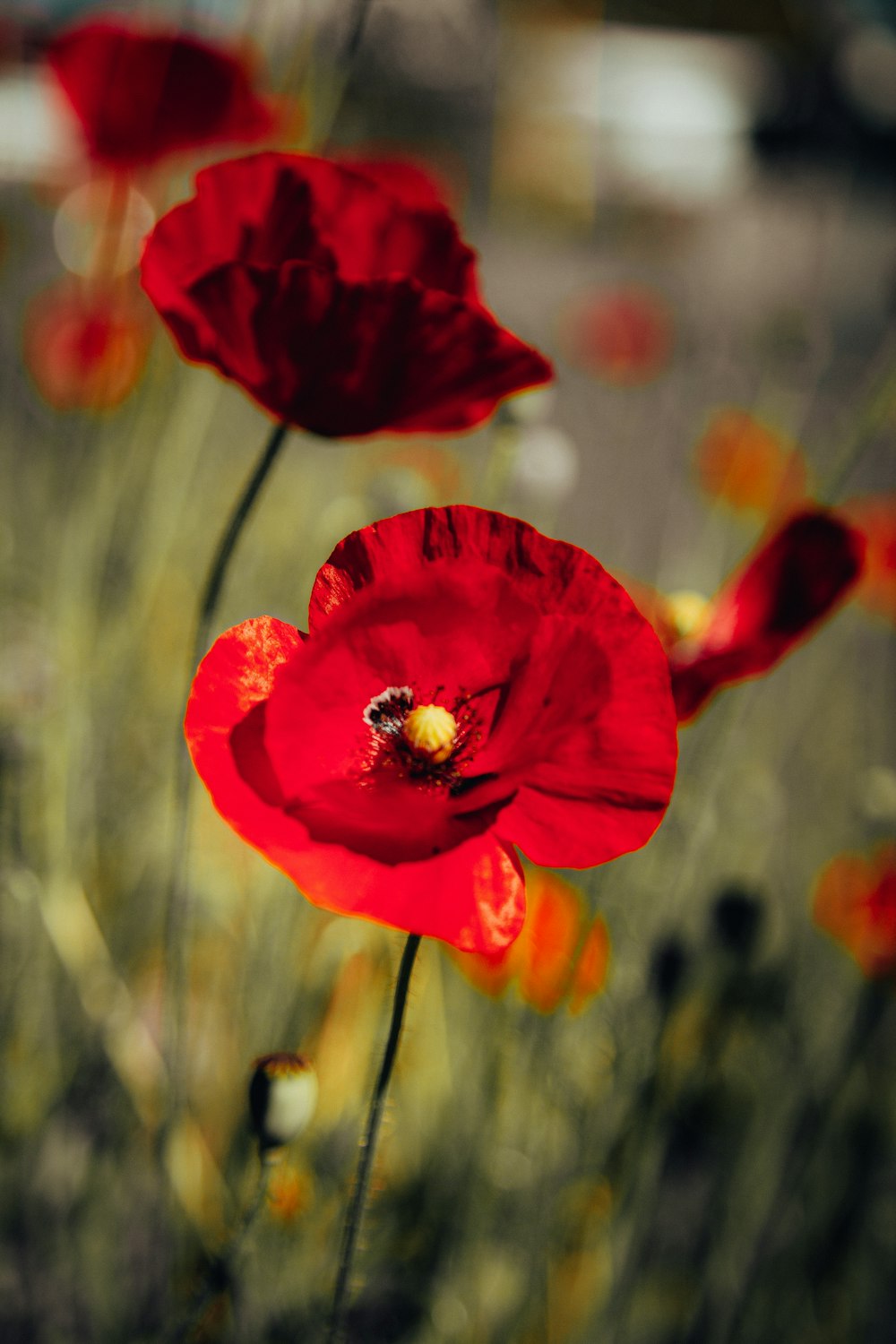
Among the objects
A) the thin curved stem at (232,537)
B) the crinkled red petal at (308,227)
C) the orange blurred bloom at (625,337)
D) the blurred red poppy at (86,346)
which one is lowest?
the thin curved stem at (232,537)

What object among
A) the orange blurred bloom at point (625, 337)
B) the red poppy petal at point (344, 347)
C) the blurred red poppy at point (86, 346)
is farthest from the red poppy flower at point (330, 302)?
the orange blurred bloom at point (625, 337)

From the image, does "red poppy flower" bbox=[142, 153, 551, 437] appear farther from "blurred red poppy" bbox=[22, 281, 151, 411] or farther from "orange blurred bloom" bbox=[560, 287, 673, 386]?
"orange blurred bloom" bbox=[560, 287, 673, 386]

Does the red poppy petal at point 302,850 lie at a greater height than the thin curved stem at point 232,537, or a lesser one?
lesser

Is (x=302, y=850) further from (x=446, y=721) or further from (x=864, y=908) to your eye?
(x=864, y=908)

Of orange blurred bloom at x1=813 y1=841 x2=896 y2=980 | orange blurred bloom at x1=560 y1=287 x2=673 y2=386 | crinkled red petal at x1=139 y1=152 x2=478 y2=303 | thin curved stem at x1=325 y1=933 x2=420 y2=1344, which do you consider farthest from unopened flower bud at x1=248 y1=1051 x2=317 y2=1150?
orange blurred bloom at x1=560 y1=287 x2=673 y2=386

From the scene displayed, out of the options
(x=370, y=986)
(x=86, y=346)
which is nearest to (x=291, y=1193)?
(x=370, y=986)

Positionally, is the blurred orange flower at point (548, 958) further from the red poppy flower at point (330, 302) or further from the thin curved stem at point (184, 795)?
the red poppy flower at point (330, 302)
